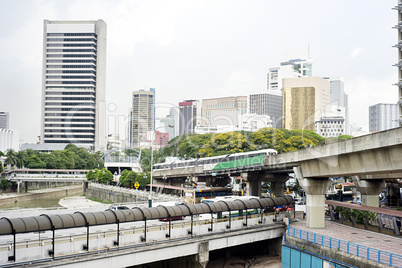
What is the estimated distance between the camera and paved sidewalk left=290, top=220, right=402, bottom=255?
1093 inches

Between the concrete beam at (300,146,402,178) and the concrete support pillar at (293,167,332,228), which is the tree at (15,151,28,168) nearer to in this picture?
the concrete beam at (300,146,402,178)

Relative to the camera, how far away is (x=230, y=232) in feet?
104

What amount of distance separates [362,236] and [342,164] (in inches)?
241

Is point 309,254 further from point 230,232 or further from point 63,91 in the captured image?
point 63,91

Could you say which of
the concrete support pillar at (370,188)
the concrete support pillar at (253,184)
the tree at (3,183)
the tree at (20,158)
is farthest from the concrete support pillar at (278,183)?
the tree at (20,158)

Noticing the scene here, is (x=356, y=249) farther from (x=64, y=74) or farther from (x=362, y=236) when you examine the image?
(x=64, y=74)

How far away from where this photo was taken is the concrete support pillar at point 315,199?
34938mm

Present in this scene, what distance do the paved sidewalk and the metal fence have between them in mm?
2432

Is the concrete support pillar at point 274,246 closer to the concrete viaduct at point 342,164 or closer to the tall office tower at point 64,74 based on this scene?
the concrete viaduct at point 342,164

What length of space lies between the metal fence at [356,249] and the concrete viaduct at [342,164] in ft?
17.9

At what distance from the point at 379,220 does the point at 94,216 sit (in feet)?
79.6

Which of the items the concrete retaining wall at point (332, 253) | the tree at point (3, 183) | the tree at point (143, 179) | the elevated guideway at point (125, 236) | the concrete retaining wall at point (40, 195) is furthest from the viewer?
the tree at point (3, 183)

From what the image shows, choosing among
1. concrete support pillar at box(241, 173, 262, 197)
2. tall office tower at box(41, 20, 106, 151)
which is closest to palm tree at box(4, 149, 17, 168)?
tall office tower at box(41, 20, 106, 151)

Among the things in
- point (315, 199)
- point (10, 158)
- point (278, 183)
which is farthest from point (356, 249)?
point (10, 158)
